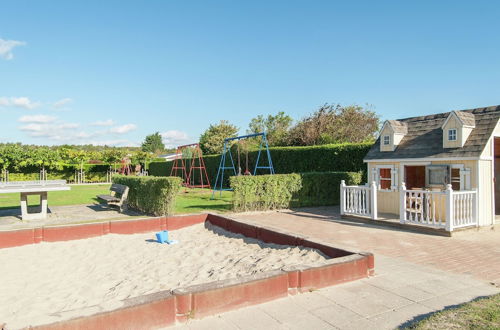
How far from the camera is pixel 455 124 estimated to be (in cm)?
972

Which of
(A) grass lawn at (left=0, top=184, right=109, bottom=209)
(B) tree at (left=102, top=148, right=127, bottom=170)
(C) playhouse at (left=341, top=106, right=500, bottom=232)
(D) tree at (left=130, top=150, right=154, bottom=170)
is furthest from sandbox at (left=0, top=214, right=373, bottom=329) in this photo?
(D) tree at (left=130, top=150, right=154, bottom=170)

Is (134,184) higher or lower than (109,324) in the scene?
higher

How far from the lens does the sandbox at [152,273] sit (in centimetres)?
359

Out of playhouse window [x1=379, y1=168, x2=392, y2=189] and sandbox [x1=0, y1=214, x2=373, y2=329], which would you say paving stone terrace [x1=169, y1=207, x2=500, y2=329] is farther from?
playhouse window [x1=379, y1=168, x2=392, y2=189]

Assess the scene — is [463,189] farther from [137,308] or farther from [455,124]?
[137,308]

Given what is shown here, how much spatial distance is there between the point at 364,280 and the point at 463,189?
20.1 feet

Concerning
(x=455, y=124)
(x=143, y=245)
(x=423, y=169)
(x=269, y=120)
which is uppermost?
(x=269, y=120)

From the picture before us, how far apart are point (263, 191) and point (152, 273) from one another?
769 centimetres

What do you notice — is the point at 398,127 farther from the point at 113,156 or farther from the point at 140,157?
the point at 140,157

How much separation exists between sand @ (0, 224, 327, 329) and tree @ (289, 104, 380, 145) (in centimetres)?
2311

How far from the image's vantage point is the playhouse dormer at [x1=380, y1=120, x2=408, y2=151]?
38.1 feet

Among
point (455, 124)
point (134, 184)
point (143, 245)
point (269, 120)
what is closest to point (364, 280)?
point (143, 245)

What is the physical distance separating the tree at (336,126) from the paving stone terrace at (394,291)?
72.6 feet

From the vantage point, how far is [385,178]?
1181 centimetres
